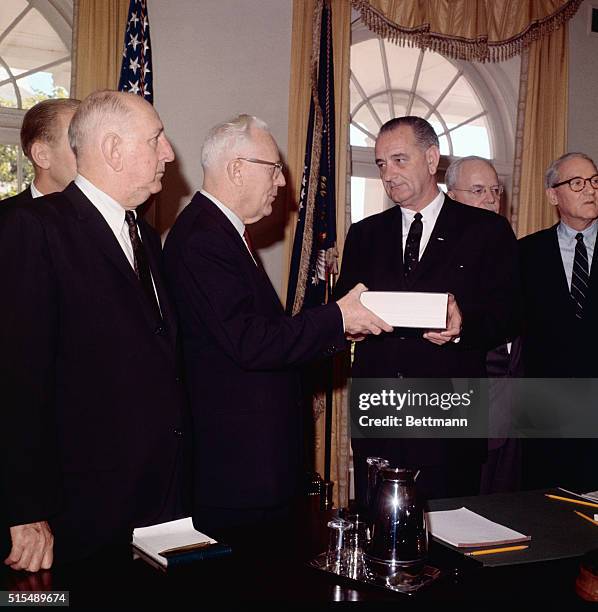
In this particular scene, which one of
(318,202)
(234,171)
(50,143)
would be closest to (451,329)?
(234,171)

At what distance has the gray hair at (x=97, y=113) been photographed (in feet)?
5.93

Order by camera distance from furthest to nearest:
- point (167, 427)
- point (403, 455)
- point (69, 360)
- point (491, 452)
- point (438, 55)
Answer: point (438, 55)
point (491, 452)
point (403, 455)
point (167, 427)
point (69, 360)

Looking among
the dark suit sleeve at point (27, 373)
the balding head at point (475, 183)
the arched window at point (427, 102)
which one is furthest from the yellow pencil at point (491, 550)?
the arched window at point (427, 102)

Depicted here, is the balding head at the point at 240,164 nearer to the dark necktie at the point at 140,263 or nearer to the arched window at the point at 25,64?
the dark necktie at the point at 140,263

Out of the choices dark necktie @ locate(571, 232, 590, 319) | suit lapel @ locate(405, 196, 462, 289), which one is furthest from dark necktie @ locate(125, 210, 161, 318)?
dark necktie @ locate(571, 232, 590, 319)

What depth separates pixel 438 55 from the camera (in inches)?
216

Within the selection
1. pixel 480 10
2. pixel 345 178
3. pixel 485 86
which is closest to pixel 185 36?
pixel 345 178

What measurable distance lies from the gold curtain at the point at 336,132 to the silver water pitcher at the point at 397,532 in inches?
129

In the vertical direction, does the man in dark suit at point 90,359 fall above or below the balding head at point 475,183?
below

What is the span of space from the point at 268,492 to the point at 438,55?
445cm

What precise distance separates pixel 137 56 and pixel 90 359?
283 cm

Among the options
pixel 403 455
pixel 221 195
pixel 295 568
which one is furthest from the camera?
pixel 403 455

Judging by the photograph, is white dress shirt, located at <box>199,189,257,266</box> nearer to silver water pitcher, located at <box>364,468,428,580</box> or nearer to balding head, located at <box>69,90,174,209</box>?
balding head, located at <box>69,90,174,209</box>

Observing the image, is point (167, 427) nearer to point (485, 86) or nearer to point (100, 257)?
point (100, 257)
